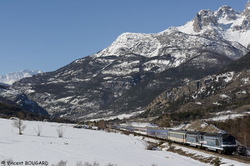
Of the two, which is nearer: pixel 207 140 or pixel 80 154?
pixel 80 154

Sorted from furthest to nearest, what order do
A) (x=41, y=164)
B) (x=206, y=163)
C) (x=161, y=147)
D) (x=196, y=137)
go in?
(x=161, y=147) < (x=196, y=137) < (x=206, y=163) < (x=41, y=164)

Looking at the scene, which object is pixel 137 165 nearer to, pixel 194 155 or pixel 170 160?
pixel 170 160

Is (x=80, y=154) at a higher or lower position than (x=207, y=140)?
lower

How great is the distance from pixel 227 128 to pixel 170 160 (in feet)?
367

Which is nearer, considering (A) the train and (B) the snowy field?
(B) the snowy field

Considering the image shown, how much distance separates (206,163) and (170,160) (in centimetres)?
777

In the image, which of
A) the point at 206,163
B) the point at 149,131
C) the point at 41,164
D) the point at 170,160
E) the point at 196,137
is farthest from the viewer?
the point at 149,131

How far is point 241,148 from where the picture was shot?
227 ft

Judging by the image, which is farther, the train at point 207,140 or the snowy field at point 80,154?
the train at point 207,140

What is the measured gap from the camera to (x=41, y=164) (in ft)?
150

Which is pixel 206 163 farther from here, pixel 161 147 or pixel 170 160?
pixel 161 147

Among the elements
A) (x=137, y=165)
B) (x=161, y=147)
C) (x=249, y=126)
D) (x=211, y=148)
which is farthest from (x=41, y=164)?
(x=249, y=126)

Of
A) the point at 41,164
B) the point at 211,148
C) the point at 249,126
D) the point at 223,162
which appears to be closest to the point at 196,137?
the point at 211,148

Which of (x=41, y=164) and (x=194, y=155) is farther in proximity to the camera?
(x=194, y=155)
